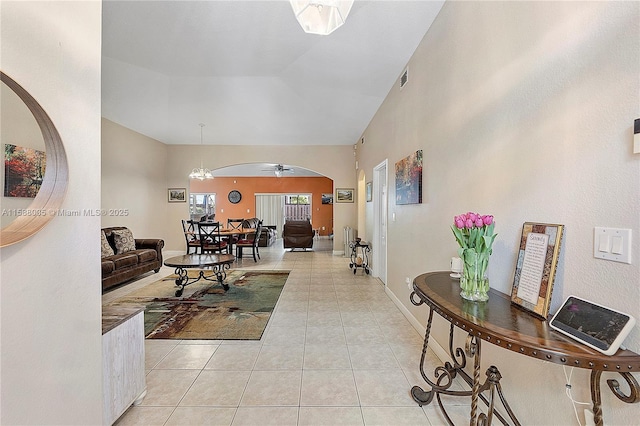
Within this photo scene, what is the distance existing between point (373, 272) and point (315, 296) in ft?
5.32

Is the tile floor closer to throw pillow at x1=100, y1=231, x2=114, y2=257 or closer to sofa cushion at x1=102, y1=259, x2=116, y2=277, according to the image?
sofa cushion at x1=102, y1=259, x2=116, y2=277

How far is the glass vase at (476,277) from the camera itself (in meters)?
1.37

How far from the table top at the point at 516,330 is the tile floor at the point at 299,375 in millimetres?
878

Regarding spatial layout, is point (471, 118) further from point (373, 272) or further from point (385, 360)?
point (373, 272)

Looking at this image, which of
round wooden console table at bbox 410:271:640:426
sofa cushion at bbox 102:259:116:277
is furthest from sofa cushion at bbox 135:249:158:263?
round wooden console table at bbox 410:271:640:426

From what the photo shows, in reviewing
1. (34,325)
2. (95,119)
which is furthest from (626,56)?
(34,325)

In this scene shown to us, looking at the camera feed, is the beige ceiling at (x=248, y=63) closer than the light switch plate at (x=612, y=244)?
No

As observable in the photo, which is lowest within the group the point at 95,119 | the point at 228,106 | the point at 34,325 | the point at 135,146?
the point at 34,325

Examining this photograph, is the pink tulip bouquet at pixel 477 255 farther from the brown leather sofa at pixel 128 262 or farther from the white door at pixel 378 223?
the brown leather sofa at pixel 128 262

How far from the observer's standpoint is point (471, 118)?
6.06 ft

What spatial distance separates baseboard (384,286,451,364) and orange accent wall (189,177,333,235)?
821 centimetres

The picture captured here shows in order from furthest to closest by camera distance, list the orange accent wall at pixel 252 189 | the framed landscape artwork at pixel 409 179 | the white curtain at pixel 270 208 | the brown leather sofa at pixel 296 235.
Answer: the white curtain at pixel 270 208 < the orange accent wall at pixel 252 189 < the brown leather sofa at pixel 296 235 < the framed landscape artwork at pixel 409 179

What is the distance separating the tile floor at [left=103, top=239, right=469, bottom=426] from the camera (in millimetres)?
1697

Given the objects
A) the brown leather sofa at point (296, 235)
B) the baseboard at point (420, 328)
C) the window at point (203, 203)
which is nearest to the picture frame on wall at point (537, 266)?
the baseboard at point (420, 328)
